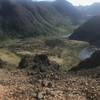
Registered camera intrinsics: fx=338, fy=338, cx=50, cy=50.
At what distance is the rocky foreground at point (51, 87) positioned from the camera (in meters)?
23.2

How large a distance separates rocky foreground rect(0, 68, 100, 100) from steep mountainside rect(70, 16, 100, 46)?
123m

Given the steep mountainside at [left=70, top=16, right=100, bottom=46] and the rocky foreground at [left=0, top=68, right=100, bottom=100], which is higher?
the steep mountainside at [left=70, top=16, right=100, bottom=46]

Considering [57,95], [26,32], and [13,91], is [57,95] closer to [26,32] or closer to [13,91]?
[13,91]

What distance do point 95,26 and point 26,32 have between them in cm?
4179

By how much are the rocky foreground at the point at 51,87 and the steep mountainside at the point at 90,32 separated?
123m

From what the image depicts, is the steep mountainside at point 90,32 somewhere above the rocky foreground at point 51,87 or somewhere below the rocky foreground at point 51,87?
above

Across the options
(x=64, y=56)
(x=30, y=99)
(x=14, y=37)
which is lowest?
(x=30, y=99)

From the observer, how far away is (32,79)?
28250mm

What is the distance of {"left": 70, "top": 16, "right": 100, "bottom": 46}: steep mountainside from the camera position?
16049 cm

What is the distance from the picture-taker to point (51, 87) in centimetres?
2536

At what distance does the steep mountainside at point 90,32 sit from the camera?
16049 cm

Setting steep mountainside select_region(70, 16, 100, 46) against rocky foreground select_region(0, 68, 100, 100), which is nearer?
rocky foreground select_region(0, 68, 100, 100)

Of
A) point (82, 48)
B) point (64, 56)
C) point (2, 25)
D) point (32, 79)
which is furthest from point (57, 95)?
point (2, 25)

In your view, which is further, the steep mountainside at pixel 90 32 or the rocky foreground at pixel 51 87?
the steep mountainside at pixel 90 32
